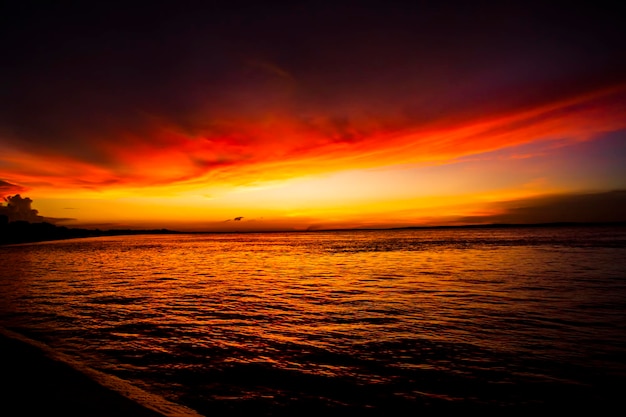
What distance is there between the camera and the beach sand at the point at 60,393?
6551 millimetres

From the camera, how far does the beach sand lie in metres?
6.55

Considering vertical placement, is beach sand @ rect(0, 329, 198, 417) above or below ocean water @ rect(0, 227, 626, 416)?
above

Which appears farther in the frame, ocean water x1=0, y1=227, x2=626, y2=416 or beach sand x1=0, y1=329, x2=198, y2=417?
ocean water x1=0, y1=227, x2=626, y2=416

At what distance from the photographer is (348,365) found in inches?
432

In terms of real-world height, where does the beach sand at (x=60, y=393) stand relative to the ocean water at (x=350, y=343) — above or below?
above

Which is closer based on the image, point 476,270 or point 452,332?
point 452,332

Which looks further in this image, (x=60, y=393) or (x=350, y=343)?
(x=350, y=343)

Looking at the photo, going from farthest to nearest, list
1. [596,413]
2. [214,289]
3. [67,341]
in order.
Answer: [214,289] < [67,341] < [596,413]

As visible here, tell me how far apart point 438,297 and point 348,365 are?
522 inches

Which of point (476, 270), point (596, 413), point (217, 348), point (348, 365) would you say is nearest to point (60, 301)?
point (217, 348)

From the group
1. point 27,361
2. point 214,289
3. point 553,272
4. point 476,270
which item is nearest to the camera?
point 27,361

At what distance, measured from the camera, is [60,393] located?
24.0 ft

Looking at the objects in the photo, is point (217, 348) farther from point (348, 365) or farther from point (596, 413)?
point (596, 413)

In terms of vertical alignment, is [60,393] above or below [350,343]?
above
